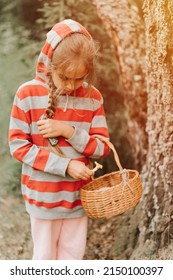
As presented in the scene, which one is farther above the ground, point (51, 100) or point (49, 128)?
point (51, 100)

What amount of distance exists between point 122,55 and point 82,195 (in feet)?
3.05

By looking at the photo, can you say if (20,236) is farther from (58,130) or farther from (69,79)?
(69,79)

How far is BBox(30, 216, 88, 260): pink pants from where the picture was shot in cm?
264

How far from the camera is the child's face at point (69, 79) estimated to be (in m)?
2.44

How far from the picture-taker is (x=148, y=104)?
10.3 feet

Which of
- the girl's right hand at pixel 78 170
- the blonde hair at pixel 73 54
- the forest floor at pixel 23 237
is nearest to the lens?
the blonde hair at pixel 73 54

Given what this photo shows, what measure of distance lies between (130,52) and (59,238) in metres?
1.07

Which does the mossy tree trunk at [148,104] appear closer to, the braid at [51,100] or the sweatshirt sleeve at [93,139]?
the sweatshirt sleeve at [93,139]

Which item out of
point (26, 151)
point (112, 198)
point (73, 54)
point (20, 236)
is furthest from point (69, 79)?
point (20, 236)

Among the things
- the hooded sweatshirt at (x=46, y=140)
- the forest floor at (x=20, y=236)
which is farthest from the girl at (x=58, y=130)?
the forest floor at (x=20, y=236)

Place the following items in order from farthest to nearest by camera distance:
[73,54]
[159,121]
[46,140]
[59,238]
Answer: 1. [159,121]
2. [59,238]
3. [46,140]
4. [73,54]

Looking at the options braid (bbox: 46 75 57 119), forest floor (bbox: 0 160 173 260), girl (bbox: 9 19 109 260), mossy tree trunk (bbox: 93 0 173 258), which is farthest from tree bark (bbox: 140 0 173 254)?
braid (bbox: 46 75 57 119)

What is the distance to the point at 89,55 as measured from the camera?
8.06 ft

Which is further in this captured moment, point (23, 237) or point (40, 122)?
point (23, 237)
